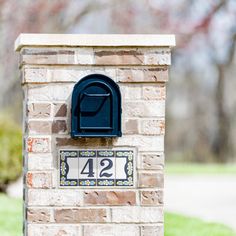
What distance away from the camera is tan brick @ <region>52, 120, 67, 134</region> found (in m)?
4.65

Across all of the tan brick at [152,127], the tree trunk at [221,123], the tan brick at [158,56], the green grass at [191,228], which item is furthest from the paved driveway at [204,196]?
the tree trunk at [221,123]

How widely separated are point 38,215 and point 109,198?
0.42 meters

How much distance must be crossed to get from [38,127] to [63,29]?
16525 mm

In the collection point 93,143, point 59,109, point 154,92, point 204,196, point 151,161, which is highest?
point 154,92

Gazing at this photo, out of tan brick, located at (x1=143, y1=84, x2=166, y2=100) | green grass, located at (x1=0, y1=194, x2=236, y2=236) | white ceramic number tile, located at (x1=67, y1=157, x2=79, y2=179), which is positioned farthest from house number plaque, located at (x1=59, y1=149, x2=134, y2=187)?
green grass, located at (x1=0, y1=194, x2=236, y2=236)

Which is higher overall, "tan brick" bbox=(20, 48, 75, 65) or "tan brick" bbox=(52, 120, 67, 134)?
"tan brick" bbox=(20, 48, 75, 65)

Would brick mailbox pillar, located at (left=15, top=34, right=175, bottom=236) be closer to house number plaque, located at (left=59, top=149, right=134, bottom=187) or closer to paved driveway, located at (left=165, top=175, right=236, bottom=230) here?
house number plaque, located at (left=59, top=149, right=134, bottom=187)

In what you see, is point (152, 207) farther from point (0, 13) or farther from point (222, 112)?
point (222, 112)

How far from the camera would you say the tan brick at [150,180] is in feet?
15.4

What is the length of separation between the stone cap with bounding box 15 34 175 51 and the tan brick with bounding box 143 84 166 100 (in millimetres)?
242

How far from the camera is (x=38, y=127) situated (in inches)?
183

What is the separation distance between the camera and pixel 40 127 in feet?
15.3

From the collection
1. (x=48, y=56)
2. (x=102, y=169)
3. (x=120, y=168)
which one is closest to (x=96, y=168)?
(x=102, y=169)

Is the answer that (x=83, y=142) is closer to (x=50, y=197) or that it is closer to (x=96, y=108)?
(x=96, y=108)
